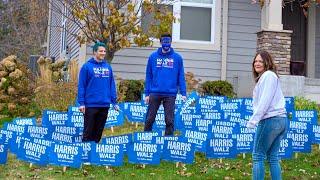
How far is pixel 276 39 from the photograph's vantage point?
534 inches

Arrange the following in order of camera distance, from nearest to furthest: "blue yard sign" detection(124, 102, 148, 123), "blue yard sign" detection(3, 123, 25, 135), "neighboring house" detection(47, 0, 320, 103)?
"blue yard sign" detection(3, 123, 25, 135) < "blue yard sign" detection(124, 102, 148, 123) < "neighboring house" detection(47, 0, 320, 103)

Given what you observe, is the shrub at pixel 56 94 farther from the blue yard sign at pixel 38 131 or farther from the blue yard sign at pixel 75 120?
the blue yard sign at pixel 38 131

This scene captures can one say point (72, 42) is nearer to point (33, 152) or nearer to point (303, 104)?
point (303, 104)

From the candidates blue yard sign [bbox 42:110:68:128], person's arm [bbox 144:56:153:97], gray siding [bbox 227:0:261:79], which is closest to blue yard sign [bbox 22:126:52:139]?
blue yard sign [bbox 42:110:68:128]

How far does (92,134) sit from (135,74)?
683 cm

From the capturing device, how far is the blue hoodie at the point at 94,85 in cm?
764

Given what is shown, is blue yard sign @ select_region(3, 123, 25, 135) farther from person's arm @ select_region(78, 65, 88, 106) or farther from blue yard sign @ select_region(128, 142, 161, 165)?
blue yard sign @ select_region(128, 142, 161, 165)

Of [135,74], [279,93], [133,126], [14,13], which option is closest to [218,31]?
[135,74]

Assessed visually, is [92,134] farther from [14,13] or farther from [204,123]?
[14,13]

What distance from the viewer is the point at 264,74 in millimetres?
5844

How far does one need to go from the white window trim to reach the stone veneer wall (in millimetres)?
1695

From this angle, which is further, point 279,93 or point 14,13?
point 14,13

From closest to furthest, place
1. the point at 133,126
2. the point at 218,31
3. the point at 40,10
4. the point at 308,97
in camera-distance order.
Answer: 1. the point at 133,126
2. the point at 308,97
3. the point at 218,31
4. the point at 40,10

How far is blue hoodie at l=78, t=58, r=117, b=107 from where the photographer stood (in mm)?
7637
